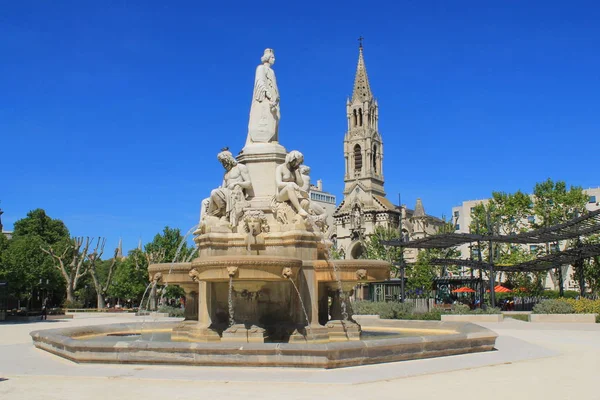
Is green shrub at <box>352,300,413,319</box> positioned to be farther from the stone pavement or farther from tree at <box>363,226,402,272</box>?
tree at <box>363,226,402,272</box>

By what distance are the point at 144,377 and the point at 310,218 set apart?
19.9ft

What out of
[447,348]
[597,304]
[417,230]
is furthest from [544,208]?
[447,348]

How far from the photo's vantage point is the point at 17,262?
153ft

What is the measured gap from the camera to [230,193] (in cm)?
1496

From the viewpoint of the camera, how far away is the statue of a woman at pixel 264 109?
1700cm

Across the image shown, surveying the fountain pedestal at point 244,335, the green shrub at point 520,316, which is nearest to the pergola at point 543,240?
the green shrub at point 520,316

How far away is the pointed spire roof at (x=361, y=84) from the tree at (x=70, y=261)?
2450 inches

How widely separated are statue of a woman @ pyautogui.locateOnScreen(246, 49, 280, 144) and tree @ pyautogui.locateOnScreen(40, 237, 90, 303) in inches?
1741

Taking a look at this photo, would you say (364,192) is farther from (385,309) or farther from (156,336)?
(156,336)

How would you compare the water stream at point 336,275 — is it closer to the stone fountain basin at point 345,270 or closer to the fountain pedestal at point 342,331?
the stone fountain basin at point 345,270

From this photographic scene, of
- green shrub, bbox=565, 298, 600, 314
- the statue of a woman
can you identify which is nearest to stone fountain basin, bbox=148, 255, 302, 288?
the statue of a woman

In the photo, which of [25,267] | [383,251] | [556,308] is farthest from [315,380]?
[383,251]

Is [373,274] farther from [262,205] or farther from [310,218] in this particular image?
[262,205]

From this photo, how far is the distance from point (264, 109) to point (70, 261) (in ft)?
169
